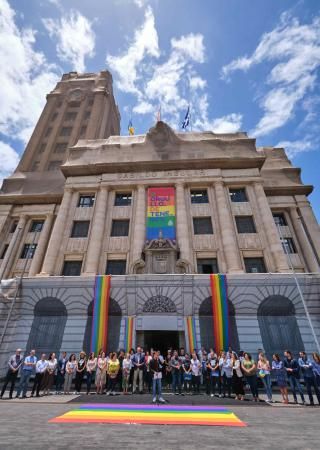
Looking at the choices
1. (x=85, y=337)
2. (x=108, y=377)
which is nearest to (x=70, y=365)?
(x=108, y=377)

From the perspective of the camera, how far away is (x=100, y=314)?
16.0 m

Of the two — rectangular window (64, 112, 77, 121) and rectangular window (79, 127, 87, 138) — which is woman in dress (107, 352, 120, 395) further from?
rectangular window (64, 112, 77, 121)

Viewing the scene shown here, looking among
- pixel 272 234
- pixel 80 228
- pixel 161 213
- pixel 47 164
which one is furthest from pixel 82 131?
pixel 272 234

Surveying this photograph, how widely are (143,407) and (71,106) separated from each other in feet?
167

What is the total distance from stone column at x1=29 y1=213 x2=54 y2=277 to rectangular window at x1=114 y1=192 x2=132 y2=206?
7.75 metres

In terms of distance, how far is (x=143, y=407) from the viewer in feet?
25.9

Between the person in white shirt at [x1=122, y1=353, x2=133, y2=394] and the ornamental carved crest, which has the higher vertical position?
the ornamental carved crest

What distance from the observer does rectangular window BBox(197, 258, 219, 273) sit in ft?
64.0

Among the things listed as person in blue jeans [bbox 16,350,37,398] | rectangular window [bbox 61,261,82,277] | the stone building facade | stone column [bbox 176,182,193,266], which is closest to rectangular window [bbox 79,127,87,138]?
the stone building facade

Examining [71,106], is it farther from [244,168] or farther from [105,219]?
[244,168]

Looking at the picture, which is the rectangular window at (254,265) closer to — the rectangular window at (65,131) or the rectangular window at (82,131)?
the rectangular window at (82,131)

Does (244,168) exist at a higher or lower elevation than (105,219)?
higher

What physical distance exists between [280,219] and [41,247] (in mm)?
24369

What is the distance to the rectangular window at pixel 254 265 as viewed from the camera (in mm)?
19422
